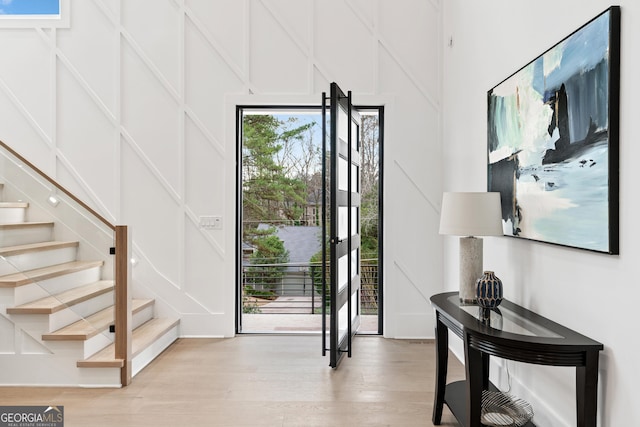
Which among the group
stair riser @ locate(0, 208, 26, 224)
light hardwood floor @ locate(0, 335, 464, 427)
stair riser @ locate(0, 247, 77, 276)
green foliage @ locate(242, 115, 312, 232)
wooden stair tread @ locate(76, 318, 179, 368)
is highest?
green foliage @ locate(242, 115, 312, 232)

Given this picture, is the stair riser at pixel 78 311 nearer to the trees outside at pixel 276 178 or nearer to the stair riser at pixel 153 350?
the stair riser at pixel 153 350

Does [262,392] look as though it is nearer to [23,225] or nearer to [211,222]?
[211,222]

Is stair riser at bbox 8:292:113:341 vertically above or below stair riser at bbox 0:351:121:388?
above

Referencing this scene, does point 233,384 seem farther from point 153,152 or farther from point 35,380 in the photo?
point 153,152

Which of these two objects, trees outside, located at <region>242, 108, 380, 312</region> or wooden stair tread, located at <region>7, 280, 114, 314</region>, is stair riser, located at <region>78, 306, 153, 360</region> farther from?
trees outside, located at <region>242, 108, 380, 312</region>

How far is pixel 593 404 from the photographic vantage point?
5.75 ft

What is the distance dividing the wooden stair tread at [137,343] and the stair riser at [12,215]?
1030mm

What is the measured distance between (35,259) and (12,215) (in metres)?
0.34

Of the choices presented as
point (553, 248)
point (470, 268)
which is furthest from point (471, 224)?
point (553, 248)

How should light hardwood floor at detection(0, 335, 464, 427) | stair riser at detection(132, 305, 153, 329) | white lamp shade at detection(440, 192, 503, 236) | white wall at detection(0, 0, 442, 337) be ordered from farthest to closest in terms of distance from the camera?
white wall at detection(0, 0, 442, 337) → stair riser at detection(132, 305, 153, 329) → light hardwood floor at detection(0, 335, 464, 427) → white lamp shade at detection(440, 192, 503, 236)

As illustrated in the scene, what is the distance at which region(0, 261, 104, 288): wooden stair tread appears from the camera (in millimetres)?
3021

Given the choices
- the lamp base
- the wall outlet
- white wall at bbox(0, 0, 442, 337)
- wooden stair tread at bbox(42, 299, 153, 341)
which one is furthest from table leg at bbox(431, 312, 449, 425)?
the wall outlet

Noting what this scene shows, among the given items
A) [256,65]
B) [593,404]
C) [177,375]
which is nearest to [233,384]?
[177,375]

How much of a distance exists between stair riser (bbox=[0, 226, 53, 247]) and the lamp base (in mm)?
2676
